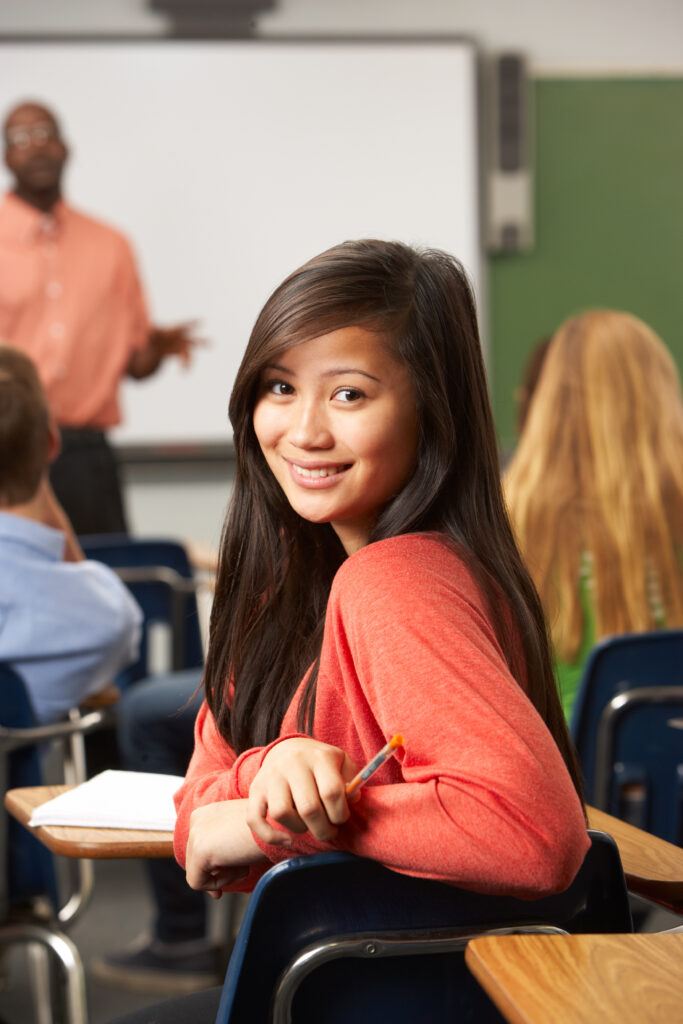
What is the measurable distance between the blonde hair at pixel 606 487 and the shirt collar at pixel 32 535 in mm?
833

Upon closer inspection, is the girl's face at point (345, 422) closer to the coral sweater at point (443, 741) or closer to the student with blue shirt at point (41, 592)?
the coral sweater at point (443, 741)

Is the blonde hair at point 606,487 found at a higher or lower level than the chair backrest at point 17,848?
higher

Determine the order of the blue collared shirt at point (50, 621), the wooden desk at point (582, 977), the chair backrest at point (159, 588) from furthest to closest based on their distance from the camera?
the chair backrest at point (159, 588) < the blue collared shirt at point (50, 621) < the wooden desk at point (582, 977)

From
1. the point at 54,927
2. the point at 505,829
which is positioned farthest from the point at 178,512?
the point at 505,829

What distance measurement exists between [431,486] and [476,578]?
0.11 meters

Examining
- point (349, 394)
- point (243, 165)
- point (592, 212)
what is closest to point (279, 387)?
point (349, 394)

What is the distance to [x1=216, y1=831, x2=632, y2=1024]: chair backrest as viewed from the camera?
0.80 metres

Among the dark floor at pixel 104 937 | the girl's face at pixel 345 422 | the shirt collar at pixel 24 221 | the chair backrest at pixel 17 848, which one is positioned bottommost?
the dark floor at pixel 104 937

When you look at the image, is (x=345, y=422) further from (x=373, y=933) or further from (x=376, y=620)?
(x=373, y=933)

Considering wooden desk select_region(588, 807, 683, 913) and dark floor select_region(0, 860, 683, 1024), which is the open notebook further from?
dark floor select_region(0, 860, 683, 1024)

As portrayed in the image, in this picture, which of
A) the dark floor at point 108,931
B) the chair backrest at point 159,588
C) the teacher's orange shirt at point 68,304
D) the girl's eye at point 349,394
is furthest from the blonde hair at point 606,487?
the teacher's orange shirt at point 68,304

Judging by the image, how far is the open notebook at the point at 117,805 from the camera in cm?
122

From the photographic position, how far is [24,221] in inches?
178

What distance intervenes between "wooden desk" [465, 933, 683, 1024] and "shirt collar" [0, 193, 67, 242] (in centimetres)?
425
